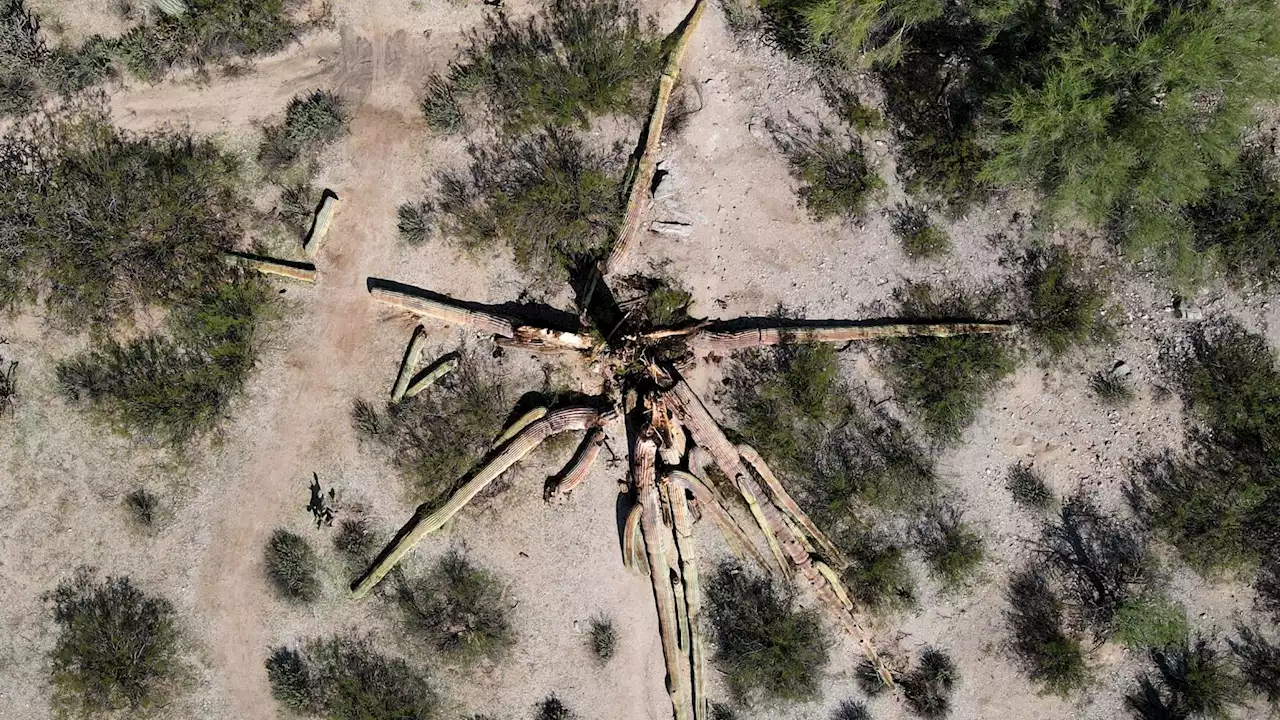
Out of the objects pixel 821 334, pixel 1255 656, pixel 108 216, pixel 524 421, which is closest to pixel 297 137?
pixel 108 216

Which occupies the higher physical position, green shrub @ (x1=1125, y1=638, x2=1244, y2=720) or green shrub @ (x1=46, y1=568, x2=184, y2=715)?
green shrub @ (x1=1125, y1=638, x2=1244, y2=720)

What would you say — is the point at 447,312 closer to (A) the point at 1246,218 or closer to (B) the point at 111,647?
(B) the point at 111,647

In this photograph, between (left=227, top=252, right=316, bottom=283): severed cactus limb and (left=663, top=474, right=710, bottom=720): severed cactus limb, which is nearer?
(left=227, top=252, right=316, bottom=283): severed cactus limb

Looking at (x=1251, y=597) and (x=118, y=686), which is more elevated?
(x=1251, y=597)

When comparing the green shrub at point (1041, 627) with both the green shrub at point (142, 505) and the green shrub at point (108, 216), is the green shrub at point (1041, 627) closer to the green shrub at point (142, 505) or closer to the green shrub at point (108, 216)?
the green shrub at point (108, 216)

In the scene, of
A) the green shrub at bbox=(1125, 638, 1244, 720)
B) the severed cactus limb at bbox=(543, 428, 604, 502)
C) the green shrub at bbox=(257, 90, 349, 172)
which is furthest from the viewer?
the green shrub at bbox=(1125, 638, 1244, 720)

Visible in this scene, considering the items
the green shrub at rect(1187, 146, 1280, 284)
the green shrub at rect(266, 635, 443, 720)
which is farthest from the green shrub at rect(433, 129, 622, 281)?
the green shrub at rect(1187, 146, 1280, 284)

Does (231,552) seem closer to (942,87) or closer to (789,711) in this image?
(789,711)

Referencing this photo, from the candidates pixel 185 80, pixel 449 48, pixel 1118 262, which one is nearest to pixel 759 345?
pixel 1118 262

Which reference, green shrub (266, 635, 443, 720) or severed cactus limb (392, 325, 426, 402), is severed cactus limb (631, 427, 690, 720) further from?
green shrub (266, 635, 443, 720)
